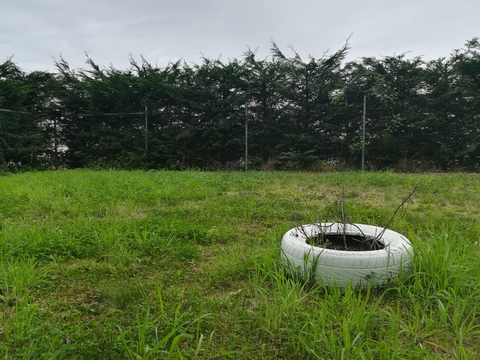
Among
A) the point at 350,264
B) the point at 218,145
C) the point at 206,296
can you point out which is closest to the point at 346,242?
the point at 350,264

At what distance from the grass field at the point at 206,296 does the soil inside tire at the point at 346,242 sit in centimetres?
24

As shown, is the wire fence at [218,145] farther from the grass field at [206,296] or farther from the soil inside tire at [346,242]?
the soil inside tire at [346,242]

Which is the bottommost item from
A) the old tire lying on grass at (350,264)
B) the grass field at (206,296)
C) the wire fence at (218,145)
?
the grass field at (206,296)

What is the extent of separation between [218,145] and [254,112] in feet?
4.12

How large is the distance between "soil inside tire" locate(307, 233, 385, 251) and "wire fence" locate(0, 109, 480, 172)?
5.43 meters

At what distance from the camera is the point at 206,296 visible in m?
1.59

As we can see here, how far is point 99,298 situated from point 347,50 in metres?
7.68

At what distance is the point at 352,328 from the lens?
1.25m

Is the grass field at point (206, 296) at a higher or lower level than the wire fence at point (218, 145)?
lower

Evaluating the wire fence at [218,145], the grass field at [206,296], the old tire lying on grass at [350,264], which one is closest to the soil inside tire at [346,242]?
the old tire lying on grass at [350,264]

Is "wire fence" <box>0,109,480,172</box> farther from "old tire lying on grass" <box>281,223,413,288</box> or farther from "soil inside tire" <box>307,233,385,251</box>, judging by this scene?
"old tire lying on grass" <box>281,223,413,288</box>

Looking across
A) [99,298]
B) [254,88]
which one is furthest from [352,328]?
[254,88]

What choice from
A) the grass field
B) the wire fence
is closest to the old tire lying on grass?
the grass field

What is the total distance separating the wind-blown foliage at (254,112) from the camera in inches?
266
